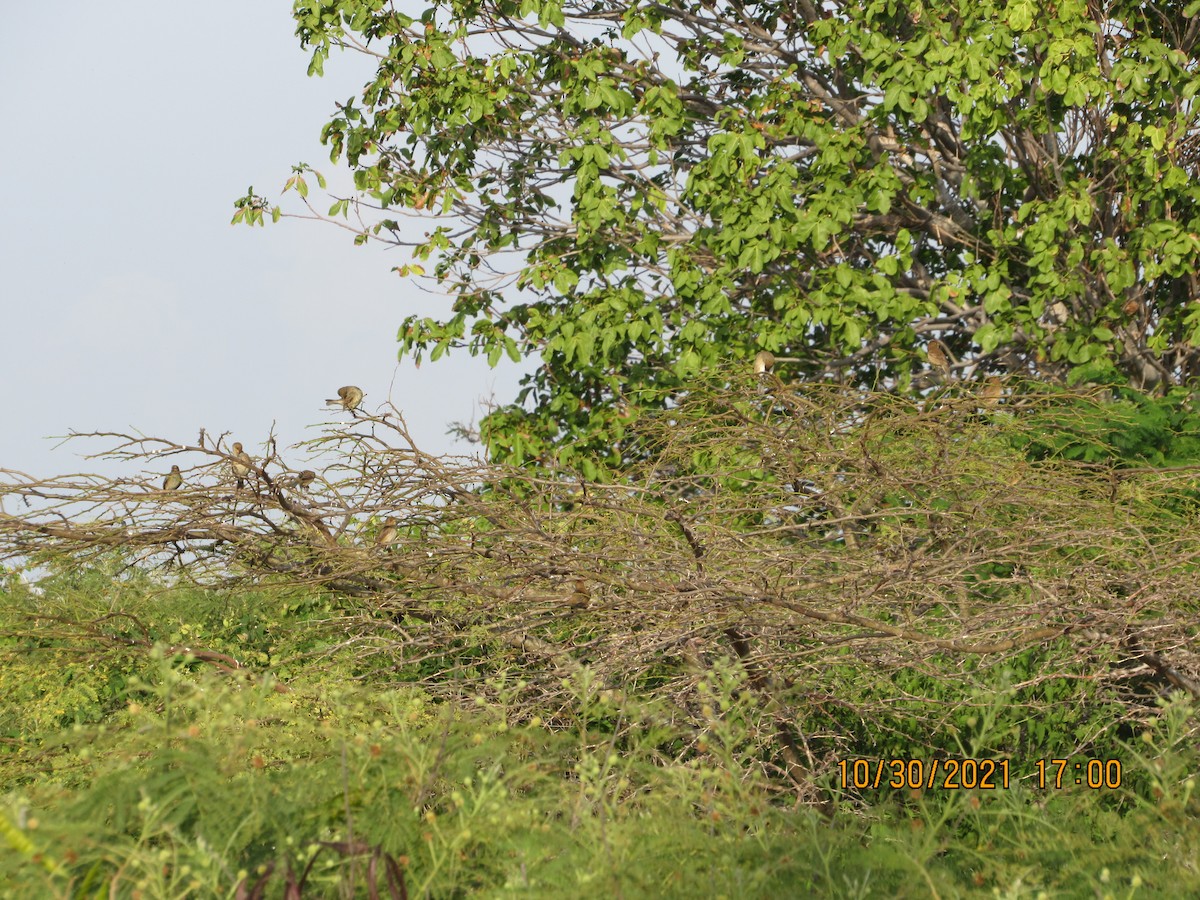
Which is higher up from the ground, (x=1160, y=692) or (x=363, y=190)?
(x=363, y=190)

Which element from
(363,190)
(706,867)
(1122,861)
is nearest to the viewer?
(706,867)

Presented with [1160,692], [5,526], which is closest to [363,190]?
[5,526]

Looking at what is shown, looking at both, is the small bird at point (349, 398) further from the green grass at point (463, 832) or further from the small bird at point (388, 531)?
the green grass at point (463, 832)

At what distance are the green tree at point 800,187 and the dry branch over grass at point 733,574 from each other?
311cm

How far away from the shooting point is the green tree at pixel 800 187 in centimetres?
888

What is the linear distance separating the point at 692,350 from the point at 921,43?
2.74 m

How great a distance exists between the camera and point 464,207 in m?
10.0

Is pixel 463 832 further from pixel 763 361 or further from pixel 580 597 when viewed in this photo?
pixel 763 361

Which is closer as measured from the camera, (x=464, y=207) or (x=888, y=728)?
(x=888, y=728)

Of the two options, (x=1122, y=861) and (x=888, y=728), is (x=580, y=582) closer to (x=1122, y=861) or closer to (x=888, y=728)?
(x=888, y=728)

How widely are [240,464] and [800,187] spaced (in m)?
5.41

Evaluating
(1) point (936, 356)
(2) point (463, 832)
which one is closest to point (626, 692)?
(2) point (463, 832)

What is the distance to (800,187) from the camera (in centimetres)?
916
